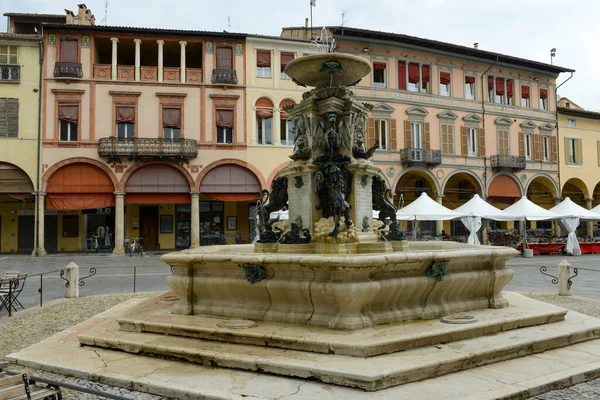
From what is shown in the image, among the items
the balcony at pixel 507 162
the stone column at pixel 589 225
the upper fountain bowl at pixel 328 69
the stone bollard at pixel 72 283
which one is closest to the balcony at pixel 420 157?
the balcony at pixel 507 162

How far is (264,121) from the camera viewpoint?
30062 mm

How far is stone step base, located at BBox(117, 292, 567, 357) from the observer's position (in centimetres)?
Answer: 536

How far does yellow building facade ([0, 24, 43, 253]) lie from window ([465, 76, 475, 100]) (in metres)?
26.4

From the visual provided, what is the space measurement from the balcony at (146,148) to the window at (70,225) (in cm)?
522

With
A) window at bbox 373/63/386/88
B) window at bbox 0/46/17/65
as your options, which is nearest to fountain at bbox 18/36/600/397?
window at bbox 373/63/386/88

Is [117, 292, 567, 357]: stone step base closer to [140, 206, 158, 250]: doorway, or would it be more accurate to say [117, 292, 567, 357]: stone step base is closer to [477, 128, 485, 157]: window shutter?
[140, 206, 158, 250]: doorway

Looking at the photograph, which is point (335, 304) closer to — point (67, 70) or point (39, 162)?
point (39, 162)

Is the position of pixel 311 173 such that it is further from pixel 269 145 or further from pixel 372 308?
pixel 269 145

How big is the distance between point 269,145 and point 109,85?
9.33 m

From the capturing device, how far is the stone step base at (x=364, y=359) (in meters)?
4.78

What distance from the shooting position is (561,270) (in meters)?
11.8

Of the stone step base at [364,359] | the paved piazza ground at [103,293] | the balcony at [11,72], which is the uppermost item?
the balcony at [11,72]

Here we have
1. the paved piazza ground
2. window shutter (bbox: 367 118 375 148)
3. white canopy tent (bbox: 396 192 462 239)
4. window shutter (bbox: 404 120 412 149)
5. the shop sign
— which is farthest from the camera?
window shutter (bbox: 404 120 412 149)

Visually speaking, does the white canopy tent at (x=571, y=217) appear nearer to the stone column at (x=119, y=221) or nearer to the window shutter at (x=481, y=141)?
the window shutter at (x=481, y=141)
